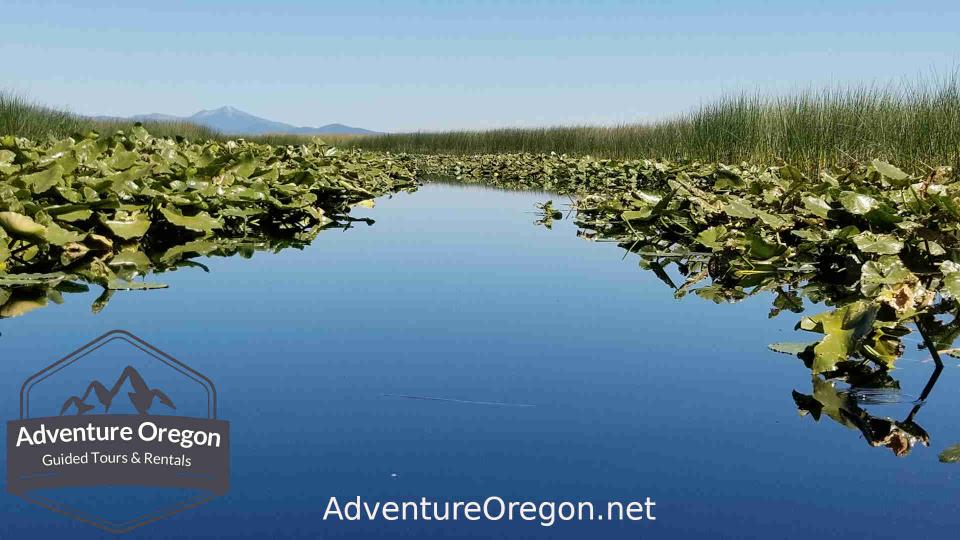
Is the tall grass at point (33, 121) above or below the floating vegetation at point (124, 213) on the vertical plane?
above

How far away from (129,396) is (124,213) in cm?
214

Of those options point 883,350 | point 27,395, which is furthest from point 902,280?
point 27,395

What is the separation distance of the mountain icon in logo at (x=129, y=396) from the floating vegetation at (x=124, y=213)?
1.11m

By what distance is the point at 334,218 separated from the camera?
7.65 meters

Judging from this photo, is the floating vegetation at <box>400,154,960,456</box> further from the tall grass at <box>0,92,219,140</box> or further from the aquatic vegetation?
the tall grass at <box>0,92,219,140</box>

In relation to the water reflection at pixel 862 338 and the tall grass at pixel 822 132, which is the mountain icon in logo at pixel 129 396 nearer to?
the water reflection at pixel 862 338

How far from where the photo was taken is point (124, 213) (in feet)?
13.5

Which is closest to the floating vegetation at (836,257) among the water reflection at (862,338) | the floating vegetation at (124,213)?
the water reflection at (862,338)

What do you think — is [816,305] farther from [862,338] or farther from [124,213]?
[124,213]

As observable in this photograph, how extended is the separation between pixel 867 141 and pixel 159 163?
620 centimetres

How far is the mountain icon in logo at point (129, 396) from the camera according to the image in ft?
7.05

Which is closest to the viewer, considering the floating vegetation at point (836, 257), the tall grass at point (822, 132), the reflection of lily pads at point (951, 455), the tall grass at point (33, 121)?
the reflection of lily pads at point (951, 455)

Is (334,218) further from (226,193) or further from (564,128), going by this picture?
(564,128)

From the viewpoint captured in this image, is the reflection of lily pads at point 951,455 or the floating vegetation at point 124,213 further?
the floating vegetation at point 124,213
